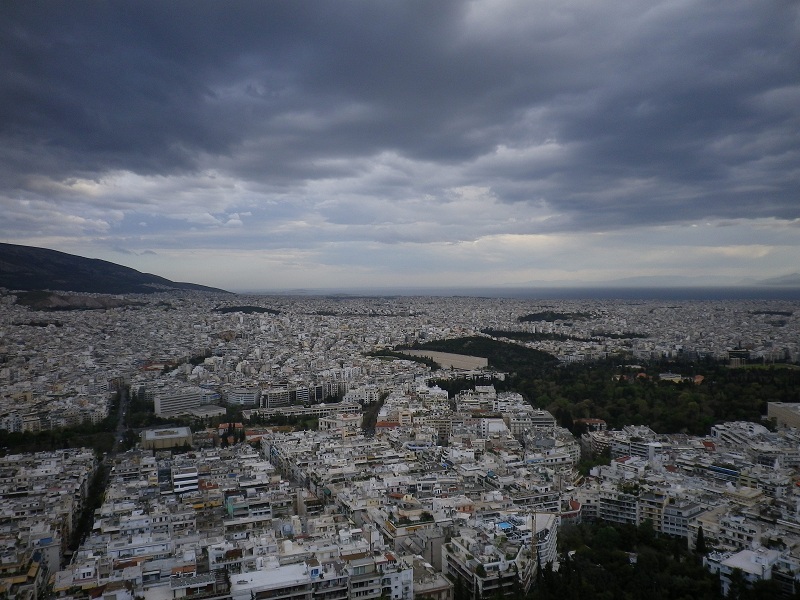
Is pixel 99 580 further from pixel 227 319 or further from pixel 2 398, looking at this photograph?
pixel 227 319

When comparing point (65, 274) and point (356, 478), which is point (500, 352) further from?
point (65, 274)

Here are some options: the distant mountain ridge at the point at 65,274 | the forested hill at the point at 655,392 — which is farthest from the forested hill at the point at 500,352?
the distant mountain ridge at the point at 65,274

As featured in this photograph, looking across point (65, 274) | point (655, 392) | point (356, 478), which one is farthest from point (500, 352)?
point (65, 274)

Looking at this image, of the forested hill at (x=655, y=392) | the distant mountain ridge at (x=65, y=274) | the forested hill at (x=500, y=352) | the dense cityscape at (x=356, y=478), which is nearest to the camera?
the dense cityscape at (x=356, y=478)

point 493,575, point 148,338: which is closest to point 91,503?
point 493,575

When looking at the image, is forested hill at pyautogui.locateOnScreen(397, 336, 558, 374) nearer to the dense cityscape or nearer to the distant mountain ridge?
the dense cityscape

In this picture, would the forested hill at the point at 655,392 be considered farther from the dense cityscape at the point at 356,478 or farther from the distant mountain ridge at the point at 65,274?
the distant mountain ridge at the point at 65,274

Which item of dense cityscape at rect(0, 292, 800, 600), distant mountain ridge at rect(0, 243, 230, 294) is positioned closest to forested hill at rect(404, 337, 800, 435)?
dense cityscape at rect(0, 292, 800, 600)
